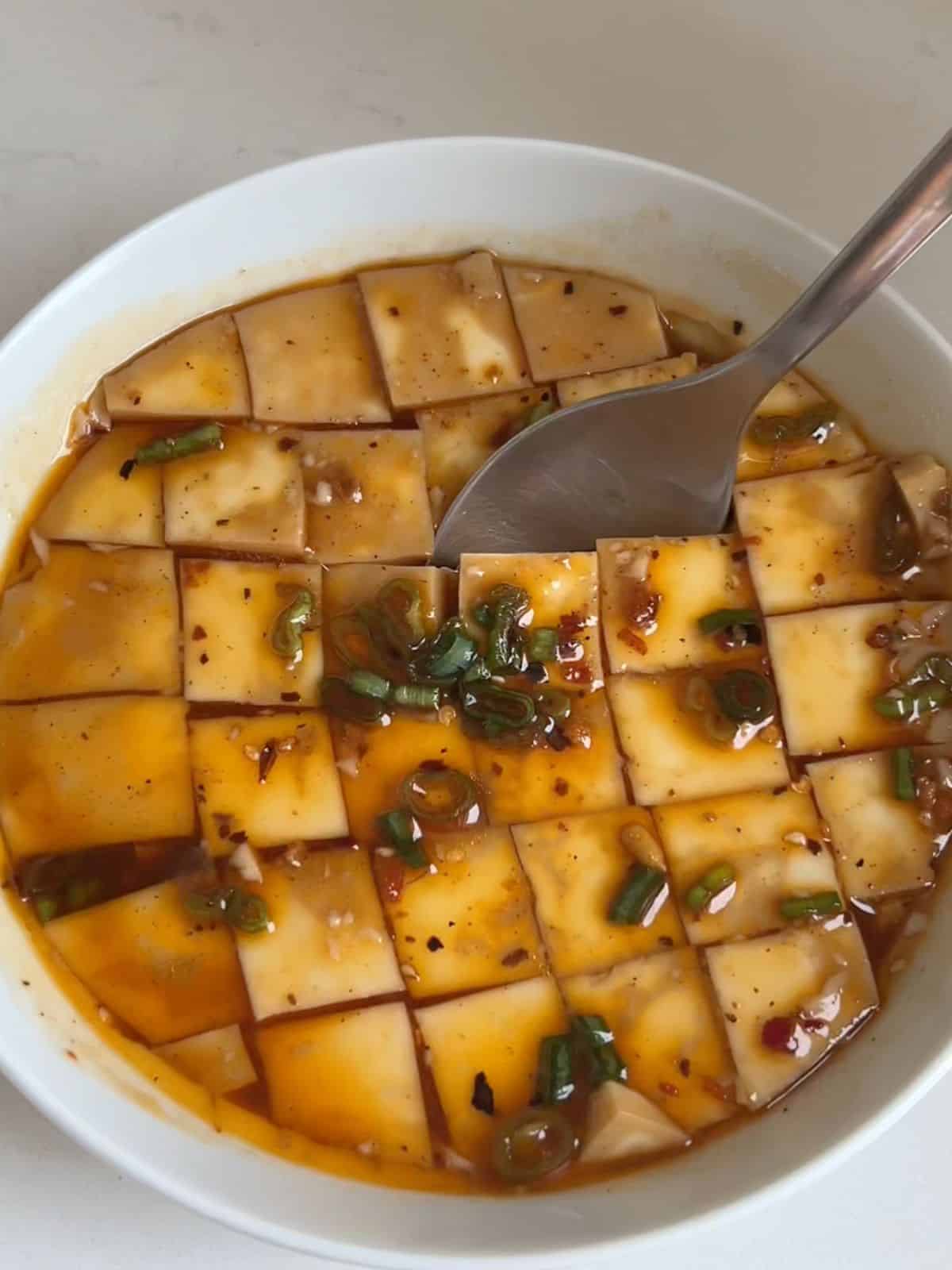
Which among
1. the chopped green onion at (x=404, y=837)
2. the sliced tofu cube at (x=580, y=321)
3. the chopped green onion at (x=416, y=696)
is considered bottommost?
the chopped green onion at (x=404, y=837)

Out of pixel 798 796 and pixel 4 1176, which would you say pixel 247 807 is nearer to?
pixel 4 1176

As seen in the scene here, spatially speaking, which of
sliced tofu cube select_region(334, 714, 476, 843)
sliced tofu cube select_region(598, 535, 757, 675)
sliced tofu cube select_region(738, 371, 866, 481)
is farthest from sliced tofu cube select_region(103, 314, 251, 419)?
sliced tofu cube select_region(738, 371, 866, 481)

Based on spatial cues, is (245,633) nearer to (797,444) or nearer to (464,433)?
(464,433)

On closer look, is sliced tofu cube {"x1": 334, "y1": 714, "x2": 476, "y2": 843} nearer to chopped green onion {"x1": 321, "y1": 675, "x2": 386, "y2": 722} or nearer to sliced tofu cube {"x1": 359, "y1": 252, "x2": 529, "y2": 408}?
chopped green onion {"x1": 321, "y1": 675, "x2": 386, "y2": 722}

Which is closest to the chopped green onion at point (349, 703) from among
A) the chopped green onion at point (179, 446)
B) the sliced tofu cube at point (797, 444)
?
the chopped green onion at point (179, 446)

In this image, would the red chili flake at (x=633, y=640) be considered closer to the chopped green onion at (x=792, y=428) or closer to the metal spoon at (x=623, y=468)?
the metal spoon at (x=623, y=468)

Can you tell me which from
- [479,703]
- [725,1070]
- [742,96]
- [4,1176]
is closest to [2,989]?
[4,1176]

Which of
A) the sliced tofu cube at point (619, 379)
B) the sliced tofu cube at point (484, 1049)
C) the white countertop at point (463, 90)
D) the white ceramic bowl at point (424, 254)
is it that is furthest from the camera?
the white countertop at point (463, 90)
